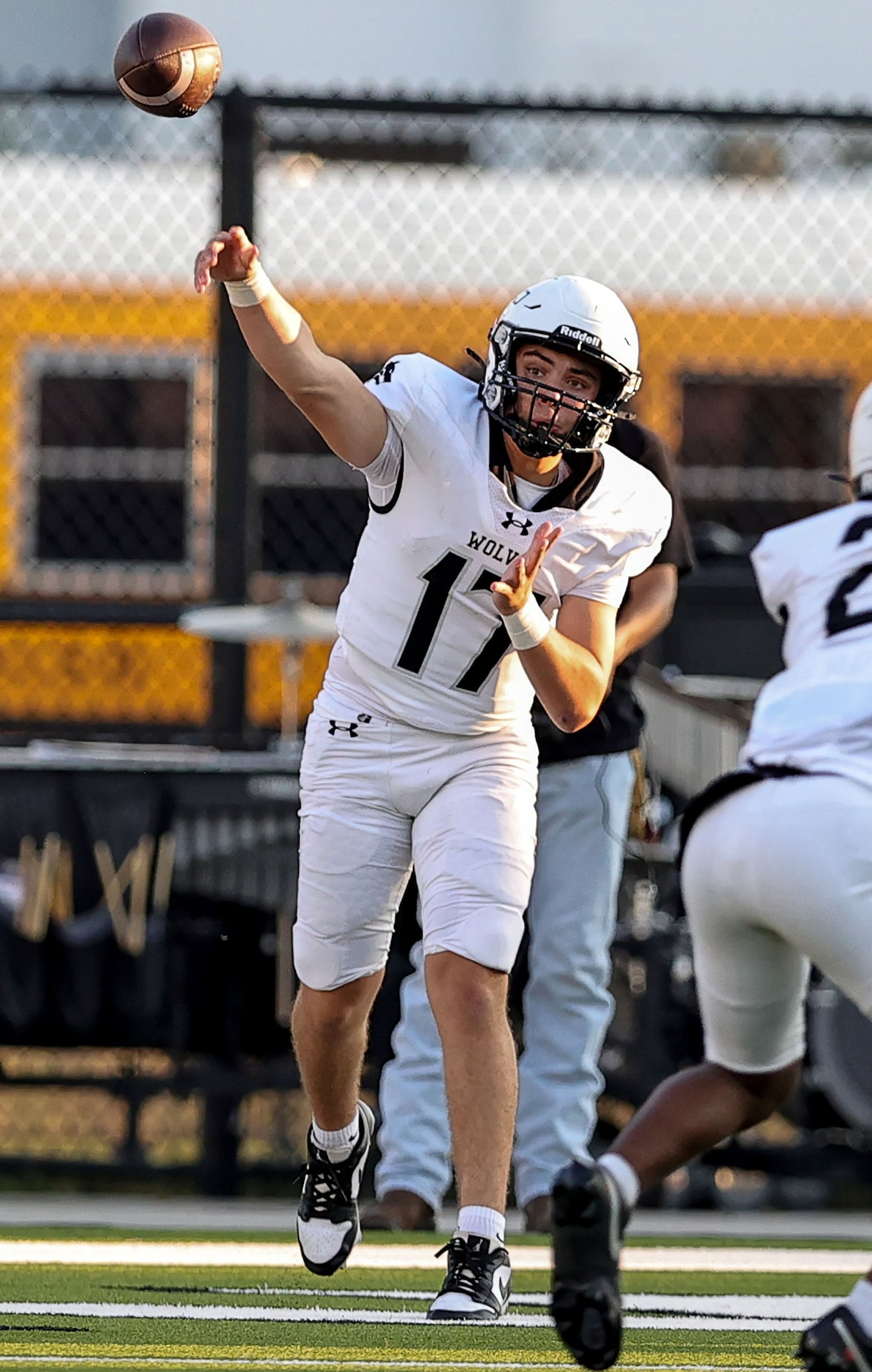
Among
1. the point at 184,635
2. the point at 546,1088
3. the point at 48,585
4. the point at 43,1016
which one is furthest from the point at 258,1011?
the point at 48,585

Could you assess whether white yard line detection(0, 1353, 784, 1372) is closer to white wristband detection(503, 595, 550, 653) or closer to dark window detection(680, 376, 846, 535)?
white wristband detection(503, 595, 550, 653)

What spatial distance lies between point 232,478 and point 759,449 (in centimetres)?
390

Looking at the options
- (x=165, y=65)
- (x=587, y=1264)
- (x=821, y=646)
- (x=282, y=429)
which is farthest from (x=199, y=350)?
(x=587, y=1264)

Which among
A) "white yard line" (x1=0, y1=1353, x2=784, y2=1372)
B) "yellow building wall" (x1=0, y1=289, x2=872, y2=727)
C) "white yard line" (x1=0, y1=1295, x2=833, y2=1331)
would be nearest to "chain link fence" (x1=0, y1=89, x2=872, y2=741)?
"yellow building wall" (x1=0, y1=289, x2=872, y2=727)

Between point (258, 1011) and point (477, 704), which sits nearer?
point (477, 704)

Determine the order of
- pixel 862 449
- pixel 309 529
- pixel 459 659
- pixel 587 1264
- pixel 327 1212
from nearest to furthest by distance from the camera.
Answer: pixel 587 1264, pixel 862 449, pixel 459 659, pixel 327 1212, pixel 309 529

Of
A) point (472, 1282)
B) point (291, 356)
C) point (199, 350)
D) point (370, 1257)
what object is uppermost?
point (199, 350)

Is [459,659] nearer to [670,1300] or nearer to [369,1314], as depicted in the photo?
[369,1314]

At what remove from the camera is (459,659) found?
167 inches

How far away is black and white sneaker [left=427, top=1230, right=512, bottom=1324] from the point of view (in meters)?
3.86

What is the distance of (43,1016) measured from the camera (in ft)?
23.2

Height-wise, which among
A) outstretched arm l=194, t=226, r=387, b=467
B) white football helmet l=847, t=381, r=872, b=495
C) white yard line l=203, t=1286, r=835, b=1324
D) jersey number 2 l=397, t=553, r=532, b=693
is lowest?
white yard line l=203, t=1286, r=835, b=1324

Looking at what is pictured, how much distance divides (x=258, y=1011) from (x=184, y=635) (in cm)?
268

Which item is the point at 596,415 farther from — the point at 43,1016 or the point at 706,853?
the point at 43,1016
